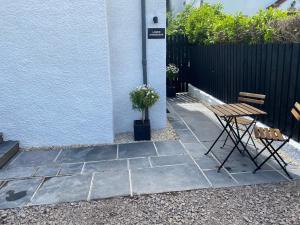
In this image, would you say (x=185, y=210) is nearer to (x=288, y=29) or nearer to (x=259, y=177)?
(x=259, y=177)

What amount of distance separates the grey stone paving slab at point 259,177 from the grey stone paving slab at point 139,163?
1310 millimetres

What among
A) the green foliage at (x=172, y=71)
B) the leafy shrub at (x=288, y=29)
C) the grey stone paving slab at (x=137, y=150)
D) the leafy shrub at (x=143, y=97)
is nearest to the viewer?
the grey stone paving slab at (x=137, y=150)

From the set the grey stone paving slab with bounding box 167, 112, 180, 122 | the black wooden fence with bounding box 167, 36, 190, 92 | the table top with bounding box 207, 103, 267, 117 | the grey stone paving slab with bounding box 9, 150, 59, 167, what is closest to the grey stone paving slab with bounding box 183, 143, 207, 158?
the table top with bounding box 207, 103, 267, 117

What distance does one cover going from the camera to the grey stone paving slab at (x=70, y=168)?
3.99 metres

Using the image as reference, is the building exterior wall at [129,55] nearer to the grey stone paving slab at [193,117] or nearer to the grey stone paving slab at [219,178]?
the grey stone paving slab at [193,117]

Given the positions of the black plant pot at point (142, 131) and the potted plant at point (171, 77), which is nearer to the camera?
the black plant pot at point (142, 131)

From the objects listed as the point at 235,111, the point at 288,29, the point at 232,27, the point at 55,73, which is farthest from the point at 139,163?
the point at 232,27

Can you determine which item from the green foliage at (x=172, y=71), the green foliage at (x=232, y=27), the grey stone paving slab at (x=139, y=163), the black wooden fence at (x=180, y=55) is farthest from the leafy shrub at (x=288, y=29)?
the black wooden fence at (x=180, y=55)

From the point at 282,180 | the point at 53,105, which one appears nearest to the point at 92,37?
the point at 53,105

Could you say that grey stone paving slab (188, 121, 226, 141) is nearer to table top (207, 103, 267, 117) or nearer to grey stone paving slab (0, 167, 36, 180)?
table top (207, 103, 267, 117)

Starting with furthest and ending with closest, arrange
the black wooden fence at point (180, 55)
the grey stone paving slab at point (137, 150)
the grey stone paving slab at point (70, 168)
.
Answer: the black wooden fence at point (180, 55) < the grey stone paving slab at point (137, 150) < the grey stone paving slab at point (70, 168)

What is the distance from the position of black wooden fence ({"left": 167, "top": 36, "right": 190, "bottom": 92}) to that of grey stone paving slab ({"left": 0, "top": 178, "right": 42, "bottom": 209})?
6.99 m

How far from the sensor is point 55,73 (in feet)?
15.7

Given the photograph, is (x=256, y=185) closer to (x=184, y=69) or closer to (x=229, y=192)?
(x=229, y=192)
